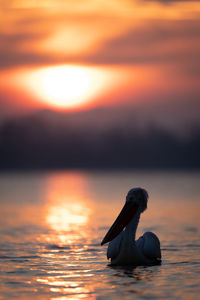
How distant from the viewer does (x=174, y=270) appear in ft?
41.3

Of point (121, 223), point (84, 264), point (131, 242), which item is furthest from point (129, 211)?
point (84, 264)

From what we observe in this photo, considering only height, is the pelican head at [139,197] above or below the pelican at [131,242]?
above

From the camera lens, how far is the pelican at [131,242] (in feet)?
42.5

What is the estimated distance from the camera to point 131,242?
42.4 ft

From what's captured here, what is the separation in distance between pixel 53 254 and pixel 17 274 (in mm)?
2722

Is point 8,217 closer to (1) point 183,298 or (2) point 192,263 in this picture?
(2) point 192,263

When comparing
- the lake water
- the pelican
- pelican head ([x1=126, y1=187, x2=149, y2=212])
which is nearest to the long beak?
the pelican

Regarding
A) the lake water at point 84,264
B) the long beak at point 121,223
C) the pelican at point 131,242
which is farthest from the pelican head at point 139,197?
the lake water at point 84,264

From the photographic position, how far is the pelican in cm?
1297

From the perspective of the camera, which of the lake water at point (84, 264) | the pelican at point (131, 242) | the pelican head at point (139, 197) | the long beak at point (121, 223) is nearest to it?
the lake water at point (84, 264)

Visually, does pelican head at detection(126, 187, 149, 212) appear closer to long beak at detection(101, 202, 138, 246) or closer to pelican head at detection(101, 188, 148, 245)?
pelican head at detection(101, 188, 148, 245)

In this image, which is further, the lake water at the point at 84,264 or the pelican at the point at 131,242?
the pelican at the point at 131,242

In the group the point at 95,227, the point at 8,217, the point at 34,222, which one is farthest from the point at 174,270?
the point at 8,217

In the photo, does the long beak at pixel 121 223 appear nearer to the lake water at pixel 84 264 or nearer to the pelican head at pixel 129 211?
the pelican head at pixel 129 211
